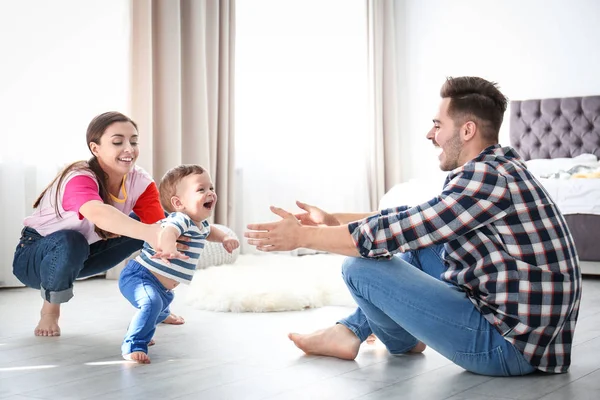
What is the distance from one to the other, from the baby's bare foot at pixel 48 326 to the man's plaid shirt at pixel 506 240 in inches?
50.5

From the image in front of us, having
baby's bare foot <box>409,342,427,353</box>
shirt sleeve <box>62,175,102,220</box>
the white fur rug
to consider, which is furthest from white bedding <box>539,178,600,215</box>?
shirt sleeve <box>62,175,102,220</box>

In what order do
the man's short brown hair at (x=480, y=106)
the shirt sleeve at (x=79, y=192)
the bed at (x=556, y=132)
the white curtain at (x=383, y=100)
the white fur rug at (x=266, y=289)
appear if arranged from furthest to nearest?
the white curtain at (x=383, y=100)
the bed at (x=556, y=132)
the white fur rug at (x=266, y=289)
the shirt sleeve at (x=79, y=192)
the man's short brown hair at (x=480, y=106)

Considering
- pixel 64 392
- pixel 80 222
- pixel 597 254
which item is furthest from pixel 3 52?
pixel 597 254

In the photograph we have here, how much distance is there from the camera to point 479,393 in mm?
1679

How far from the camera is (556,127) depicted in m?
5.68

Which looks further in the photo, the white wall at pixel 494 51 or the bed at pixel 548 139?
the white wall at pixel 494 51

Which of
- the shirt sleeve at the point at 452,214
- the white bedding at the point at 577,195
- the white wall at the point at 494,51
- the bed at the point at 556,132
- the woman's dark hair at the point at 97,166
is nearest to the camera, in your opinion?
the shirt sleeve at the point at 452,214

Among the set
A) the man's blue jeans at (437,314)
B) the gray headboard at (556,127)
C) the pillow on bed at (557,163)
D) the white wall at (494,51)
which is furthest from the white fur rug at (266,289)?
the white wall at (494,51)

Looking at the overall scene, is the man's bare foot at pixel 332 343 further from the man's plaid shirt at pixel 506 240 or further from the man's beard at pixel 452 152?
the man's beard at pixel 452 152

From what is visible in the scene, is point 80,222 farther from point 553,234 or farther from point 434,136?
point 553,234

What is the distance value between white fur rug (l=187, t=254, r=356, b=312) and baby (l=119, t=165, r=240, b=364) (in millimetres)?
607

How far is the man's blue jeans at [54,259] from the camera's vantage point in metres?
2.50

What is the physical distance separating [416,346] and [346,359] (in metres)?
0.21

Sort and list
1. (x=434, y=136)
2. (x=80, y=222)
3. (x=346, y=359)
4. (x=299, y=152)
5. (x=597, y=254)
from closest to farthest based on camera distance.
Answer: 1. (x=434, y=136)
2. (x=346, y=359)
3. (x=80, y=222)
4. (x=597, y=254)
5. (x=299, y=152)
